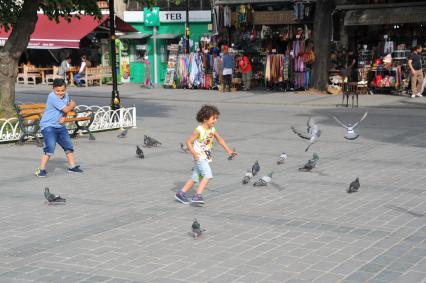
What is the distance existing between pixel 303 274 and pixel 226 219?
2.28 meters

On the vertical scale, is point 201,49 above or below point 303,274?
above

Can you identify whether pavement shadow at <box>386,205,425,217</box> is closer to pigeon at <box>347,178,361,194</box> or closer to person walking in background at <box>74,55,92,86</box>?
pigeon at <box>347,178,361,194</box>

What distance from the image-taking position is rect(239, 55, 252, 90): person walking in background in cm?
2962

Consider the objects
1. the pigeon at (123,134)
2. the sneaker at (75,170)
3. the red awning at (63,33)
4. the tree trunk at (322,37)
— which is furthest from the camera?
the red awning at (63,33)

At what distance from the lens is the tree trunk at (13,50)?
1703cm

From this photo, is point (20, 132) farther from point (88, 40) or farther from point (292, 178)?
point (88, 40)

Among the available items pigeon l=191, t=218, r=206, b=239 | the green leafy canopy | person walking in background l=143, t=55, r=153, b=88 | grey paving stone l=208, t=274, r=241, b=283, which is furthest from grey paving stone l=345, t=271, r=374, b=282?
person walking in background l=143, t=55, r=153, b=88

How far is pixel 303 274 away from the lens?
668cm

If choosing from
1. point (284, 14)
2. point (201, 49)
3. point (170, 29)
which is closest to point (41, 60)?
point (170, 29)

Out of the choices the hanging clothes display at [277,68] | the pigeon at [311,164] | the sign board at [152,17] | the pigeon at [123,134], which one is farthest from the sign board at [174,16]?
the pigeon at [311,164]

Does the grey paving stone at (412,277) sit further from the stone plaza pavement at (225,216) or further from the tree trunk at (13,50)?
the tree trunk at (13,50)

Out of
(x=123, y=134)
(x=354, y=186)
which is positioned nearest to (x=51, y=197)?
(x=354, y=186)

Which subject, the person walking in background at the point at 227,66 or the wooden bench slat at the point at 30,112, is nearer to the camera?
the wooden bench slat at the point at 30,112

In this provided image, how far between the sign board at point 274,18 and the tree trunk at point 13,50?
15275 millimetres
